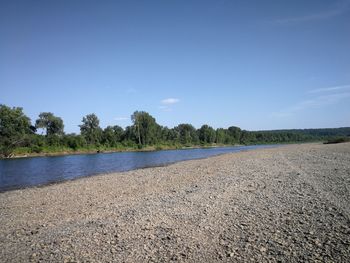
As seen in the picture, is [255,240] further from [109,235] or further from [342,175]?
[342,175]

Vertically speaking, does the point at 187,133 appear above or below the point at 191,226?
above

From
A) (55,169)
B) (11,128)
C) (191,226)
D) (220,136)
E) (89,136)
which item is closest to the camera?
(191,226)

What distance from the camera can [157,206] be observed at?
11.1 m

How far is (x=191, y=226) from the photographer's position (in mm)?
8359

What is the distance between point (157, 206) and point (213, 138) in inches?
6301

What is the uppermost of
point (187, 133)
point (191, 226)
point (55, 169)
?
point (187, 133)

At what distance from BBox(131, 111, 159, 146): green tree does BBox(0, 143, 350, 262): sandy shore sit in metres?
105

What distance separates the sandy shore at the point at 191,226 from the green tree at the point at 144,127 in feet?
345

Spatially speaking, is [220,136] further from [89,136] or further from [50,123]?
[50,123]

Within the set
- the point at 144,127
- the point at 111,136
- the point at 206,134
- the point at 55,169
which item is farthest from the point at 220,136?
the point at 55,169

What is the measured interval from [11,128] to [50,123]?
28893 millimetres

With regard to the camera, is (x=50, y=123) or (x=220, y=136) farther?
(x=220, y=136)

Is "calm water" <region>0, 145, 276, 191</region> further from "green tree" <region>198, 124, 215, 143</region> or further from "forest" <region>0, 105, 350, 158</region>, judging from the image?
"green tree" <region>198, 124, 215, 143</region>

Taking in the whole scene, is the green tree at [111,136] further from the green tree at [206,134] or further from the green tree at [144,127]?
the green tree at [206,134]
